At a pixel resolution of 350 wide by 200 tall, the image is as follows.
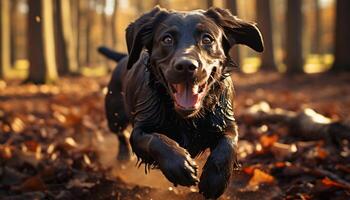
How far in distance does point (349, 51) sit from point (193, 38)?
1382 cm

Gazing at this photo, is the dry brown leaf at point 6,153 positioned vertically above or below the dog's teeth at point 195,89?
below

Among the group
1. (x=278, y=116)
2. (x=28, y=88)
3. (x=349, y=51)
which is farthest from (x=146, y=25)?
(x=349, y=51)

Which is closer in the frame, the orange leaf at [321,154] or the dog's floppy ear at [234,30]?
the dog's floppy ear at [234,30]

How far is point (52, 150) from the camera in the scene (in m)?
6.27

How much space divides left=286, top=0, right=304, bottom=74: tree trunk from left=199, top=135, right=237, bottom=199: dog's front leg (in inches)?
614

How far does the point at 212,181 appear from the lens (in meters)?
3.34

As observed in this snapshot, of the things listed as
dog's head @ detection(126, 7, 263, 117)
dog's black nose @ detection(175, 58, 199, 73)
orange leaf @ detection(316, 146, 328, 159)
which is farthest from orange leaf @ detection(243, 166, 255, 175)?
dog's black nose @ detection(175, 58, 199, 73)

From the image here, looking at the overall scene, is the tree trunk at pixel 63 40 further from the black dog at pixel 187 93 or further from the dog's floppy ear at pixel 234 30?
the dog's floppy ear at pixel 234 30

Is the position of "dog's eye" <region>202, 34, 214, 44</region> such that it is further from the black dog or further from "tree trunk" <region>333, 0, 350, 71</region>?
"tree trunk" <region>333, 0, 350, 71</region>

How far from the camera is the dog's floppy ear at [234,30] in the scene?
12.8 ft

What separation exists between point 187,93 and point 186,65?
0.35 meters

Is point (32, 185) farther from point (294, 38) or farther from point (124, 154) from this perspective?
point (294, 38)

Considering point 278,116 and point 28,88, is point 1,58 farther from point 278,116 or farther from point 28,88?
point 278,116

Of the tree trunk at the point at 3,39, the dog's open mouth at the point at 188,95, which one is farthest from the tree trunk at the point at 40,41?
the dog's open mouth at the point at 188,95
